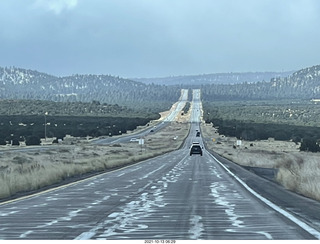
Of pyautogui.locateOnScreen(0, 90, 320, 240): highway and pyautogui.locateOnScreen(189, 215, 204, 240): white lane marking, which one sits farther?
pyautogui.locateOnScreen(0, 90, 320, 240): highway

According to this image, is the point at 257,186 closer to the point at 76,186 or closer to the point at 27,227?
the point at 76,186

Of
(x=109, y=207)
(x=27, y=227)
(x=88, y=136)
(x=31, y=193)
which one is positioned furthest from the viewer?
(x=88, y=136)

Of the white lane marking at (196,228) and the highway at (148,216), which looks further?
the highway at (148,216)

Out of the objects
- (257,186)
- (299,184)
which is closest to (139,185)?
(257,186)

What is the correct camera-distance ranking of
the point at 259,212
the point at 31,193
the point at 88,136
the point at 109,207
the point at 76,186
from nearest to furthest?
the point at 259,212
the point at 109,207
the point at 31,193
the point at 76,186
the point at 88,136

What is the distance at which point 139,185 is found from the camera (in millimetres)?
25141

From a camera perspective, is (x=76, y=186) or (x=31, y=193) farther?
(x=76, y=186)

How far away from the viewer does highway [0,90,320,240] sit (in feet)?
38.0

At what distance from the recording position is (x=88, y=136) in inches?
5015

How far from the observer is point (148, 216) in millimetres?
14391

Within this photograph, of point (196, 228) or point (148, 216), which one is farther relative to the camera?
point (148, 216)

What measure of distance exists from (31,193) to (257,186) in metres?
8.72

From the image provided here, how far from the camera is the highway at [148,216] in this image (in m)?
11.6
